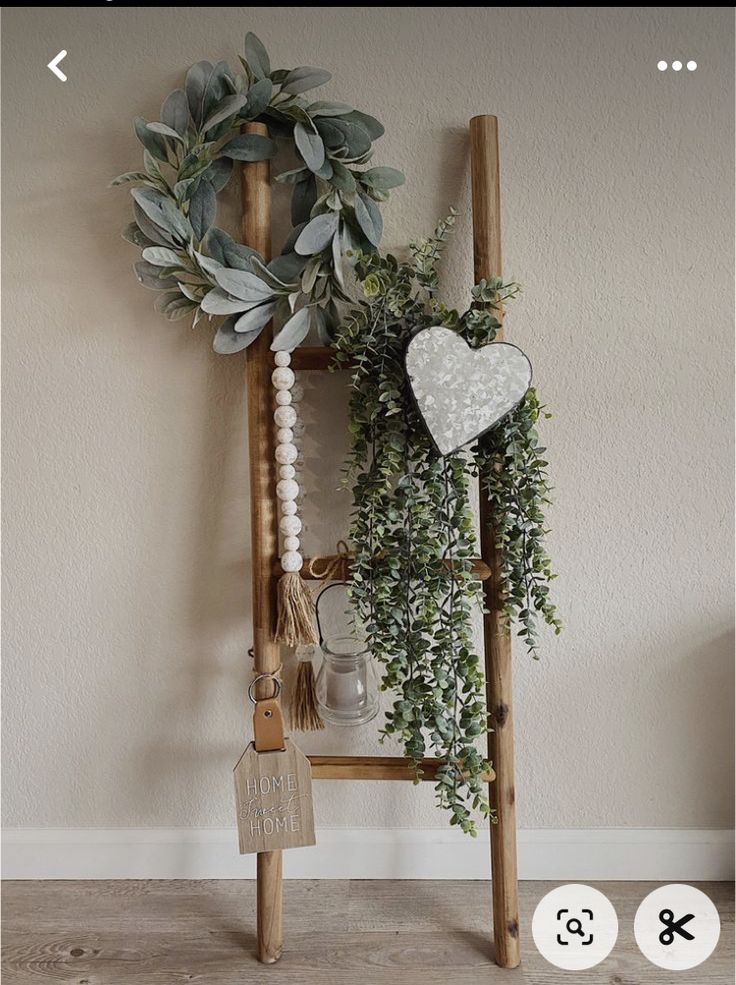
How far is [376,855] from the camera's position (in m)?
1.53

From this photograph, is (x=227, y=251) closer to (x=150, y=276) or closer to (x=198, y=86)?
(x=150, y=276)

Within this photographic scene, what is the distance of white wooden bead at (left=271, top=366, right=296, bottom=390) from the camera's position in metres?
1.31

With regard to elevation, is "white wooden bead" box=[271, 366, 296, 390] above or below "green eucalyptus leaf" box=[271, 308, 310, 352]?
below

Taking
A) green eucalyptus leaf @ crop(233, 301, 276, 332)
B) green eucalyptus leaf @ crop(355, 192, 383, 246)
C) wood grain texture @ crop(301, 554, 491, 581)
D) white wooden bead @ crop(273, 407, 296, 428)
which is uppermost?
green eucalyptus leaf @ crop(355, 192, 383, 246)

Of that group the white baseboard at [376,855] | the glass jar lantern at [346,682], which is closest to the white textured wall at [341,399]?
the white baseboard at [376,855]

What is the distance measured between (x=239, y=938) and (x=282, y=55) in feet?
5.58

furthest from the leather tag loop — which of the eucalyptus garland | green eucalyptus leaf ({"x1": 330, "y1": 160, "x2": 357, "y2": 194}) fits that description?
green eucalyptus leaf ({"x1": 330, "y1": 160, "x2": 357, "y2": 194})

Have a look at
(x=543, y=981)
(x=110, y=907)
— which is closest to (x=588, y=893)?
(x=543, y=981)

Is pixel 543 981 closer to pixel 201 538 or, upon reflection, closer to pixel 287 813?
pixel 287 813

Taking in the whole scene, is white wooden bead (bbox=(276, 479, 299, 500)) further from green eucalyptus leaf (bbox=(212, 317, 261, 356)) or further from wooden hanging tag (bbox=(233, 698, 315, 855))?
wooden hanging tag (bbox=(233, 698, 315, 855))

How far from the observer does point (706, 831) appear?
151 centimetres

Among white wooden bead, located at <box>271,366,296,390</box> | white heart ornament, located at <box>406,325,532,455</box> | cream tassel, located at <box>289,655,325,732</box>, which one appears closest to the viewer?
white heart ornament, located at <box>406,325,532,455</box>

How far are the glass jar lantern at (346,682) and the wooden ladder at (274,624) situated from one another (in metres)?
0.09

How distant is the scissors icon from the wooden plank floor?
0.05 meters
